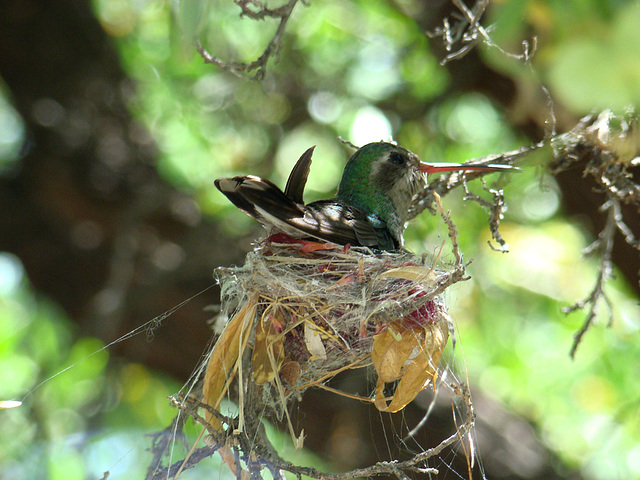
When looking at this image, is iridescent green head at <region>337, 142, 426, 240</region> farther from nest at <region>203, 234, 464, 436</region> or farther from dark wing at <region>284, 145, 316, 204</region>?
nest at <region>203, 234, 464, 436</region>

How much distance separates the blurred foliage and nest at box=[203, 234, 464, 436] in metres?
1.87

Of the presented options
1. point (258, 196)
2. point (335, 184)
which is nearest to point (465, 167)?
point (258, 196)

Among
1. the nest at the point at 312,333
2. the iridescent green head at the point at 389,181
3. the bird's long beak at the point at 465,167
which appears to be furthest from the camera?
the iridescent green head at the point at 389,181

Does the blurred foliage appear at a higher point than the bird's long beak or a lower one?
lower

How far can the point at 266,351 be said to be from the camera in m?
2.26

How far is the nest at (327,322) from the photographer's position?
2.08 m

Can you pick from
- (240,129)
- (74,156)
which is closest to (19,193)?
(74,156)

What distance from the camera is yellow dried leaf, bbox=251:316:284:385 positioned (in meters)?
2.23

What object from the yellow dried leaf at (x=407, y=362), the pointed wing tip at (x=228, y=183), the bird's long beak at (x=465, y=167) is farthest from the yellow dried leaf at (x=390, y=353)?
the bird's long beak at (x=465, y=167)

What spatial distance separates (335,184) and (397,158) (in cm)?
209

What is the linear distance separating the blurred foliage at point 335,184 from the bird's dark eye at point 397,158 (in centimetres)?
109

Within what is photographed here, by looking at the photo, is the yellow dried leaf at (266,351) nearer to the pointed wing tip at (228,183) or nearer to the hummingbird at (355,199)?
the hummingbird at (355,199)

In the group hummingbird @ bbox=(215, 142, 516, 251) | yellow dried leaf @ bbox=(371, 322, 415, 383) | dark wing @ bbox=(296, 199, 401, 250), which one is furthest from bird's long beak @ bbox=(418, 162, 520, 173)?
yellow dried leaf @ bbox=(371, 322, 415, 383)

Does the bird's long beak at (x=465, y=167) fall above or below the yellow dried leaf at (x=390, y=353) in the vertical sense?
above
